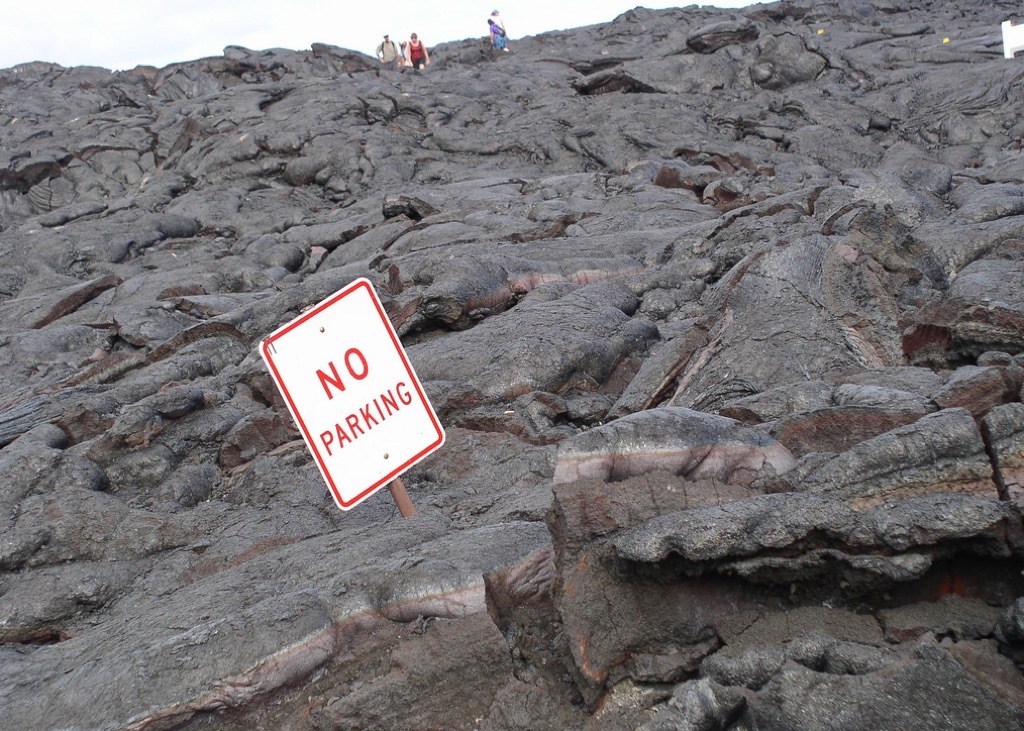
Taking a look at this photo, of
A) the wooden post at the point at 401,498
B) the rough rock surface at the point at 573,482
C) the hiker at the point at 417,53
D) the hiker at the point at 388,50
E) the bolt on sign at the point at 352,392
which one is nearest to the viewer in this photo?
the rough rock surface at the point at 573,482

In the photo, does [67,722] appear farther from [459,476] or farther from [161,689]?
[459,476]

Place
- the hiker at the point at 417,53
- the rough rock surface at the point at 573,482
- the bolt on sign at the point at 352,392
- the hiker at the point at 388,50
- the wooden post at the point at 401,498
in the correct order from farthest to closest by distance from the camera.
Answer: the hiker at the point at 388,50 → the hiker at the point at 417,53 → the wooden post at the point at 401,498 → the bolt on sign at the point at 352,392 → the rough rock surface at the point at 573,482

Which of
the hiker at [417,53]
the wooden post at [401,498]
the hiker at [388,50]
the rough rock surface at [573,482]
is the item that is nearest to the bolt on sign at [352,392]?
the wooden post at [401,498]

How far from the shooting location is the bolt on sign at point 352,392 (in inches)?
186

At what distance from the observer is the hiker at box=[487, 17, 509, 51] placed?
1638 inches

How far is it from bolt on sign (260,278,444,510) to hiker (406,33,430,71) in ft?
120

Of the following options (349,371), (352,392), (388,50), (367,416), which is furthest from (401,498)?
(388,50)

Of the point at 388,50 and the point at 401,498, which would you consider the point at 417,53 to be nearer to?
the point at 388,50

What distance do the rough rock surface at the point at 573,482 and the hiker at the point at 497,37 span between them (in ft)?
80.8

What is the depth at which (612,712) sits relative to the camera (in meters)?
3.79

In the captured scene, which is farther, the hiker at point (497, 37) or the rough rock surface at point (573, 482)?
the hiker at point (497, 37)

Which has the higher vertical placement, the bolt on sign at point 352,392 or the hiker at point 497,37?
the hiker at point 497,37

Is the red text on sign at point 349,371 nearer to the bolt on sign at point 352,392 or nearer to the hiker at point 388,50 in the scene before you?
the bolt on sign at point 352,392

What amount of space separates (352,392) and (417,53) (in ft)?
122
